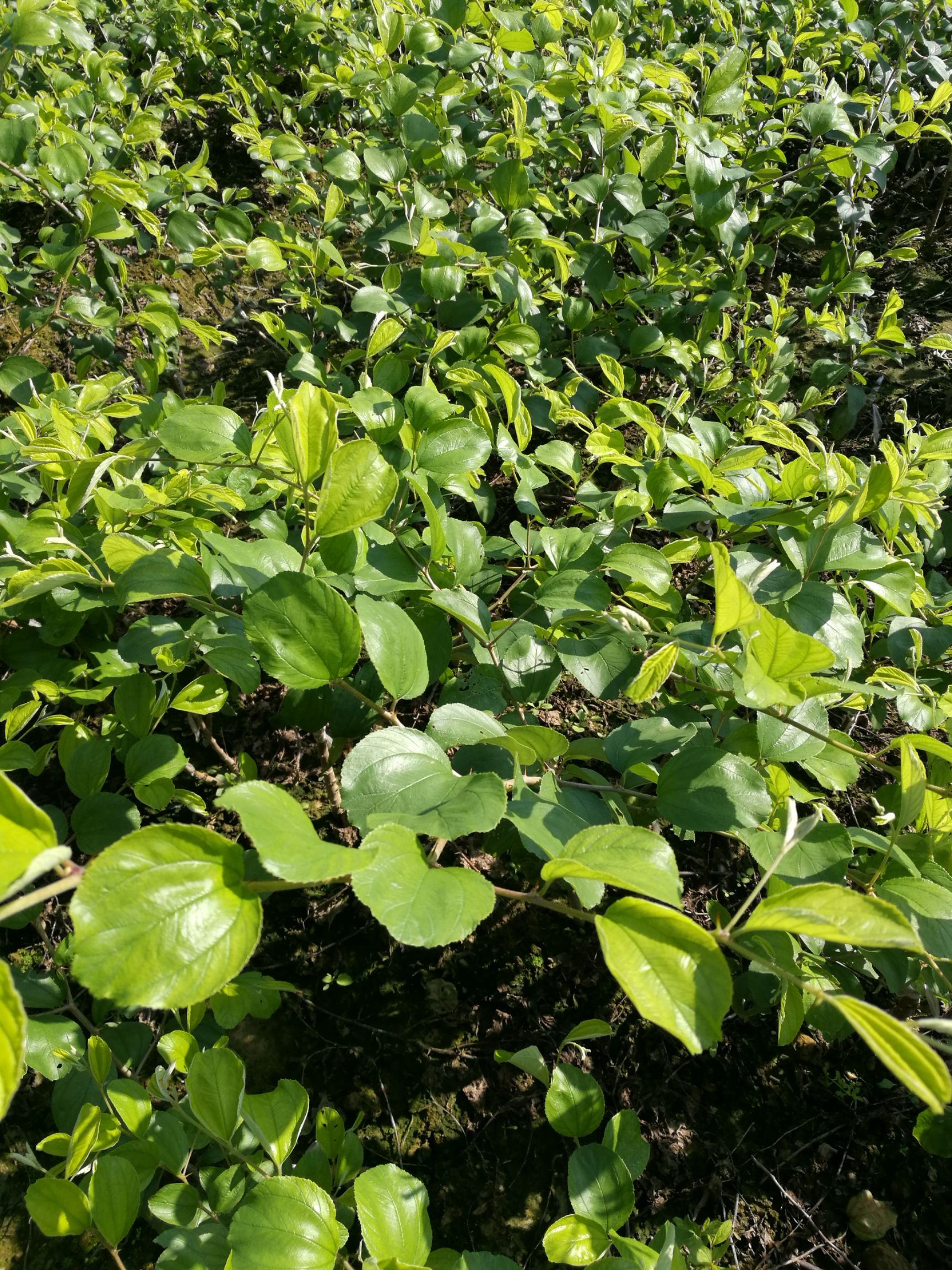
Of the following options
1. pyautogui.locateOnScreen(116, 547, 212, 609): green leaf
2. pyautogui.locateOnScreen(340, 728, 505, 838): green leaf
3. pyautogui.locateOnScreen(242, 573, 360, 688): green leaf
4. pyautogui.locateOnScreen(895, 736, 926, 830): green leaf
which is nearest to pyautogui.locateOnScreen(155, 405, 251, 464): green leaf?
pyautogui.locateOnScreen(116, 547, 212, 609): green leaf

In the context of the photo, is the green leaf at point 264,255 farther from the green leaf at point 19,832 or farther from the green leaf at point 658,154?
the green leaf at point 19,832

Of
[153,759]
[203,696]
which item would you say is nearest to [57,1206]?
[153,759]

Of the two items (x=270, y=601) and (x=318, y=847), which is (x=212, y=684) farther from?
A: (x=318, y=847)

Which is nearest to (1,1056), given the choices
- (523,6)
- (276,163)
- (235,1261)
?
(235,1261)

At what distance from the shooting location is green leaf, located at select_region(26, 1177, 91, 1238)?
0.93 metres

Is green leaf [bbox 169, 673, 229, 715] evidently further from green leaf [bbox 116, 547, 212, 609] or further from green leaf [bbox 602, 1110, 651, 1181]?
green leaf [bbox 602, 1110, 651, 1181]

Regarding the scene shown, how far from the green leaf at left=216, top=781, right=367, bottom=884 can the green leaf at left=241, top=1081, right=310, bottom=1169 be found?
60 cm

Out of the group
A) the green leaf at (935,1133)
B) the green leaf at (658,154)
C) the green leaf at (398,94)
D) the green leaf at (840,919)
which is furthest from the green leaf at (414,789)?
the green leaf at (658,154)

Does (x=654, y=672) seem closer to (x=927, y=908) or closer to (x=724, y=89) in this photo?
(x=927, y=908)

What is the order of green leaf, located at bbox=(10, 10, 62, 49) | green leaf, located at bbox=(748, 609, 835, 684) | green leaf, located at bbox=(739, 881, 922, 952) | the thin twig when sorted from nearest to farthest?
green leaf, located at bbox=(739, 881, 922, 952) → green leaf, located at bbox=(748, 609, 835, 684) → the thin twig → green leaf, located at bbox=(10, 10, 62, 49)

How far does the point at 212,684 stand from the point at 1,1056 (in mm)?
802

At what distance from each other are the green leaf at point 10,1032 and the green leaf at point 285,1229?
1.83ft

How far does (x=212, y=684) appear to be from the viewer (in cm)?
121

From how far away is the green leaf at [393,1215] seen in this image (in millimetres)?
858
